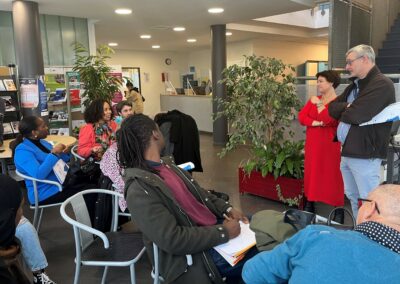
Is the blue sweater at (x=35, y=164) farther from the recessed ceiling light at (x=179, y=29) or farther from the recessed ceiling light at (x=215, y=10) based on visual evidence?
the recessed ceiling light at (x=179, y=29)

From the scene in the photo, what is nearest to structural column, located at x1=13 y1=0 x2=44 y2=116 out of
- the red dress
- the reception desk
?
the red dress

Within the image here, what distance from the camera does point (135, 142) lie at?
5.68 feet

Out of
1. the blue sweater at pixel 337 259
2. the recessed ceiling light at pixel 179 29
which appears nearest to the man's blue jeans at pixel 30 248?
the blue sweater at pixel 337 259

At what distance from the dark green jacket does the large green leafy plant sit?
248 centimetres

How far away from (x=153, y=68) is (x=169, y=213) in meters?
12.0

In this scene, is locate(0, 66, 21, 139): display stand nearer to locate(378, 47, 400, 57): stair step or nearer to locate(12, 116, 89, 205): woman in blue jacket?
locate(12, 116, 89, 205): woman in blue jacket

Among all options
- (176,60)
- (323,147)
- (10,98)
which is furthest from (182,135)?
(176,60)

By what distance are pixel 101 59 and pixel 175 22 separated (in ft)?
6.31

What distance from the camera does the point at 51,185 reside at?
121 inches

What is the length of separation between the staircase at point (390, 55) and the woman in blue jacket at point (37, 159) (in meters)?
5.74

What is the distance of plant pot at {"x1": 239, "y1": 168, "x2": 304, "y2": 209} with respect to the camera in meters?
3.93

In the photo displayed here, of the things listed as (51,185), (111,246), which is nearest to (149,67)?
(51,185)

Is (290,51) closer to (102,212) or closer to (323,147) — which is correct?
(323,147)

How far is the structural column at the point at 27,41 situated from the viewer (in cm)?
482
